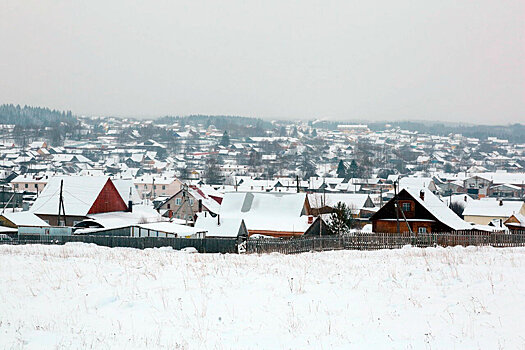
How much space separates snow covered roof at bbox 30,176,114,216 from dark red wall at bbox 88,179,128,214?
1.69ft

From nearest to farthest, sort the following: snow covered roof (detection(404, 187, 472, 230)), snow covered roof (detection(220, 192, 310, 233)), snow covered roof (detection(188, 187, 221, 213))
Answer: snow covered roof (detection(404, 187, 472, 230)), snow covered roof (detection(220, 192, 310, 233)), snow covered roof (detection(188, 187, 221, 213))

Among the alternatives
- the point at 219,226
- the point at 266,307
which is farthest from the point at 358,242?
the point at 266,307

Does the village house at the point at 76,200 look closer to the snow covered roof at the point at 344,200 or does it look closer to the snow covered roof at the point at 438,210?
the snow covered roof at the point at 438,210

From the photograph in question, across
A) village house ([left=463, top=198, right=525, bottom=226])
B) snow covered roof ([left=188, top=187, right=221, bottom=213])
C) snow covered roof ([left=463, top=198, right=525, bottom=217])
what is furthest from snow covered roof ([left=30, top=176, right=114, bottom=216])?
snow covered roof ([left=463, top=198, right=525, bottom=217])

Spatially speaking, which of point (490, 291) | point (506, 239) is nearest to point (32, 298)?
point (490, 291)

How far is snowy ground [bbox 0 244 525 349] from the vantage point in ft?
25.2

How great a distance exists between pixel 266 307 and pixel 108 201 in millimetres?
53051

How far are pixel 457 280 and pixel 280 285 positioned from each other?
311cm

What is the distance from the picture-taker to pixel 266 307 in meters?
9.21

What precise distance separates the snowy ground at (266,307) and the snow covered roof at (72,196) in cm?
4540

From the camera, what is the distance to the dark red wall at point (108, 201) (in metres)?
58.1

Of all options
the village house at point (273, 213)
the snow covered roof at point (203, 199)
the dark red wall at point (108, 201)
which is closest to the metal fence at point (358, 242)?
the village house at point (273, 213)

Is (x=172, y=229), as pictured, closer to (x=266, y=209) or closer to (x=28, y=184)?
(x=266, y=209)

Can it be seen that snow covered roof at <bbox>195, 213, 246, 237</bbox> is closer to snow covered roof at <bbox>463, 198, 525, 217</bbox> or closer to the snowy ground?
the snowy ground
